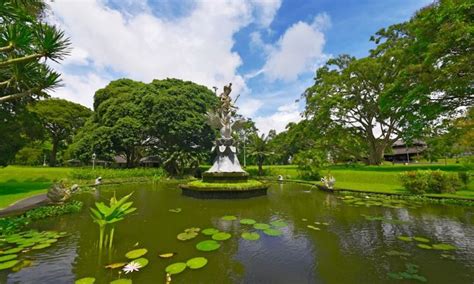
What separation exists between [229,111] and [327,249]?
11.4 m

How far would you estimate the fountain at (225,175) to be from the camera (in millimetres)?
11695

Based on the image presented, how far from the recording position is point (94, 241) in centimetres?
541

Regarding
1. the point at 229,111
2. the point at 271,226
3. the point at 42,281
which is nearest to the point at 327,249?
the point at 271,226

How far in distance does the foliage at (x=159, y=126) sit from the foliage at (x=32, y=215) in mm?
17131

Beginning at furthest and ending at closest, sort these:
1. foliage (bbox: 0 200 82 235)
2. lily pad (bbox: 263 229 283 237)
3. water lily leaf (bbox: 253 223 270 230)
Answer: water lily leaf (bbox: 253 223 270 230) < foliage (bbox: 0 200 82 235) < lily pad (bbox: 263 229 283 237)

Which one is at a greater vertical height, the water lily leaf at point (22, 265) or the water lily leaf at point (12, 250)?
the water lily leaf at point (12, 250)

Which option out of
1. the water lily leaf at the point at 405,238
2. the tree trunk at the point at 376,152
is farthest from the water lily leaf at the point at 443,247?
the tree trunk at the point at 376,152

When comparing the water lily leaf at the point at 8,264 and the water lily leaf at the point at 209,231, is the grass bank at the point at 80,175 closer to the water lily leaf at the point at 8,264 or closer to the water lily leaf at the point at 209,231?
the water lily leaf at the point at 8,264

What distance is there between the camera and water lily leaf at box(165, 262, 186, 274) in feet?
12.6

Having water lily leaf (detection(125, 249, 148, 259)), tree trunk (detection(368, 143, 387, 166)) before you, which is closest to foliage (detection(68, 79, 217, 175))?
tree trunk (detection(368, 143, 387, 166))

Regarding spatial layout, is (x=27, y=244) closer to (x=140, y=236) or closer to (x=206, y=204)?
(x=140, y=236)

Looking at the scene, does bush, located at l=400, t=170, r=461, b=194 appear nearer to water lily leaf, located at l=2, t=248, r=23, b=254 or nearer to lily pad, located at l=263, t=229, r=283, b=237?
lily pad, located at l=263, t=229, r=283, b=237

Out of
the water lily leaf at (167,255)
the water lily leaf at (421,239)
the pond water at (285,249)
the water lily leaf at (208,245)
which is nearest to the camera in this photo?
the pond water at (285,249)

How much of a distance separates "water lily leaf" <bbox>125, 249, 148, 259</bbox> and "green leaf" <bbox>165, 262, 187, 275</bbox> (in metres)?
0.93
